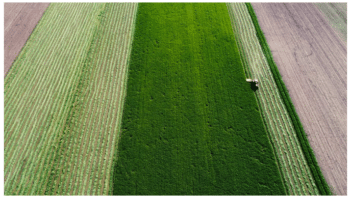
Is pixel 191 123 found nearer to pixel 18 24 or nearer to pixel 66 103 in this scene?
pixel 66 103

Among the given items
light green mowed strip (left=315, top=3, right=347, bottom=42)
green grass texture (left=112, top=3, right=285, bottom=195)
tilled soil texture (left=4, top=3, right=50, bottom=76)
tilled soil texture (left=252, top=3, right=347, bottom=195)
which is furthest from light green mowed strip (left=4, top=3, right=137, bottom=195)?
light green mowed strip (left=315, top=3, right=347, bottom=42)

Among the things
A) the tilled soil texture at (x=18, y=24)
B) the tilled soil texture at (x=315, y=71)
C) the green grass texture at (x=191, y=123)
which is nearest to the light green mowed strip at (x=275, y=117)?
the green grass texture at (x=191, y=123)

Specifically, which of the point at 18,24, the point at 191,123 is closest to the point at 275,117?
the point at 191,123

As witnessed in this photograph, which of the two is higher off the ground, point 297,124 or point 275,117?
point 275,117

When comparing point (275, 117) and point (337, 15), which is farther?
point (337, 15)

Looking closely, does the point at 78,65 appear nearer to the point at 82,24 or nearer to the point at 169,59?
the point at 82,24

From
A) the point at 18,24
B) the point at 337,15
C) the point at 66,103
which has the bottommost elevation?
the point at 66,103
